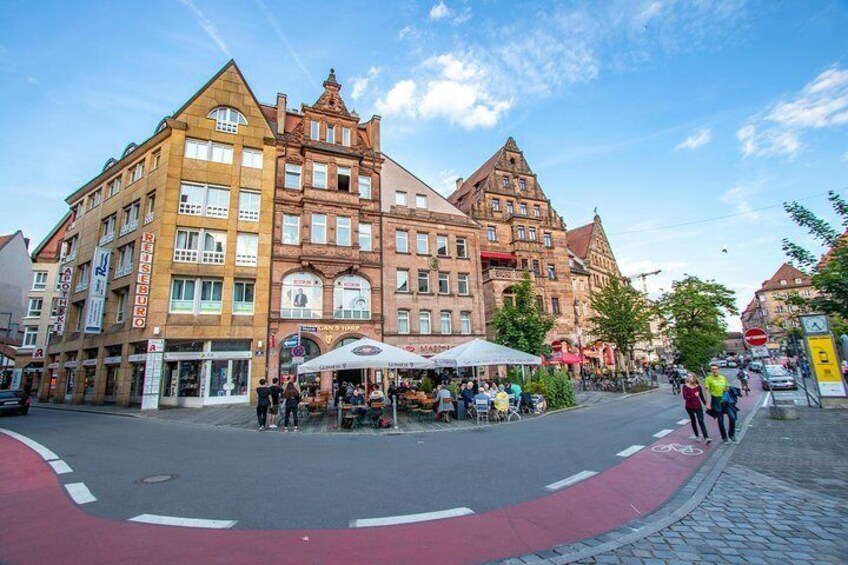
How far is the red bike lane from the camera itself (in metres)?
4.42

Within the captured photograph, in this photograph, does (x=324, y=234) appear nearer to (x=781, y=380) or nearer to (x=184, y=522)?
(x=184, y=522)

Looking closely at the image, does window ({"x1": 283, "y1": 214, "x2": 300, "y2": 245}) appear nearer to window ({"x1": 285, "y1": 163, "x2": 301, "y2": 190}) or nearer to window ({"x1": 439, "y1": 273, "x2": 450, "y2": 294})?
window ({"x1": 285, "y1": 163, "x2": 301, "y2": 190})

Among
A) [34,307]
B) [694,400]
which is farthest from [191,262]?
[34,307]

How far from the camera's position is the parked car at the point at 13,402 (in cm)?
1972

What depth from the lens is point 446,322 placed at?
3127cm

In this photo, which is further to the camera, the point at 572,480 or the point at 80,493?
the point at 572,480

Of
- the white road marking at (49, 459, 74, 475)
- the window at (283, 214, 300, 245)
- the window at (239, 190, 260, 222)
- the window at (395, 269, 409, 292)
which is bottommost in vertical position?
the white road marking at (49, 459, 74, 475)

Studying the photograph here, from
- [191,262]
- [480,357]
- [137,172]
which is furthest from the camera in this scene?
[137,172]

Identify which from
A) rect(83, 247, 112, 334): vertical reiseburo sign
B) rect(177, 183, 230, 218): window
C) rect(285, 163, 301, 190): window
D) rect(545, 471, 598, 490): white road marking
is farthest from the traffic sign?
rect(83, 247, 112, 334): vertical reiseburo sign

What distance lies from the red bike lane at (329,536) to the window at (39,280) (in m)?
50.3

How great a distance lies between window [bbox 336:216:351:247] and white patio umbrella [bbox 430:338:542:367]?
1284 centimetres

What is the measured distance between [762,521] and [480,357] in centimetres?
1225

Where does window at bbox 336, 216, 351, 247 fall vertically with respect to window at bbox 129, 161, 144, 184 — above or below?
below

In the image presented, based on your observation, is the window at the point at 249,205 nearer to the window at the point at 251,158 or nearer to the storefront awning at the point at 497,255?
the window at the point at 251,158
